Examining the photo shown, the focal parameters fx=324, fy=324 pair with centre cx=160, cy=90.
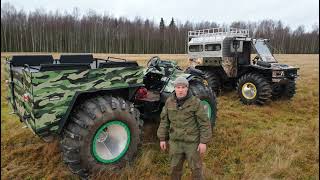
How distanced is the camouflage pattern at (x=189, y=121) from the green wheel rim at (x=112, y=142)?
2.82ft

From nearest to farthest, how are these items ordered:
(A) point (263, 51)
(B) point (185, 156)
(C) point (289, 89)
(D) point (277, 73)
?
(B) point (185, 156)
(D) point (277, 73)
(C) point (289, 89)
(A) point (263, 51)

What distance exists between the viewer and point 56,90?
3867 millimetres

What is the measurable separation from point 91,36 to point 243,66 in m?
48.4

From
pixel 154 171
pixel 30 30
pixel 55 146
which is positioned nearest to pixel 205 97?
pixel 154 171

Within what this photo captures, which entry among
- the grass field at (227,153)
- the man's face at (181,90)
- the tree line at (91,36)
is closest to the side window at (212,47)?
the grass field at (227,153)

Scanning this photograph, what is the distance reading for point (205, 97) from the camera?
5762 millimetres

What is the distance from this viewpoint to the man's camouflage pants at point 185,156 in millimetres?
3795

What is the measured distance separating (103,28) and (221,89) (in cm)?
4935

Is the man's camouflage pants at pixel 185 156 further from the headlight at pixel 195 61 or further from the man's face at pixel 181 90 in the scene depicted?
the headlight at pixel 195 61

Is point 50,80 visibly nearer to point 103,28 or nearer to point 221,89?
point 221,89

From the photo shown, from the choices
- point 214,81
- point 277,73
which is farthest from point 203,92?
point 214,81

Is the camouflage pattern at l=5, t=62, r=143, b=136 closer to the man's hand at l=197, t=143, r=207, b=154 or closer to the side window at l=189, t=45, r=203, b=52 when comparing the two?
the man's hand at l=197, t=143, r=207, b=154

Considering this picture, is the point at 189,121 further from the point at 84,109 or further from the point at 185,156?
the point at 84,109

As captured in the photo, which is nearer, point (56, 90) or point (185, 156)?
point (56, 90)
